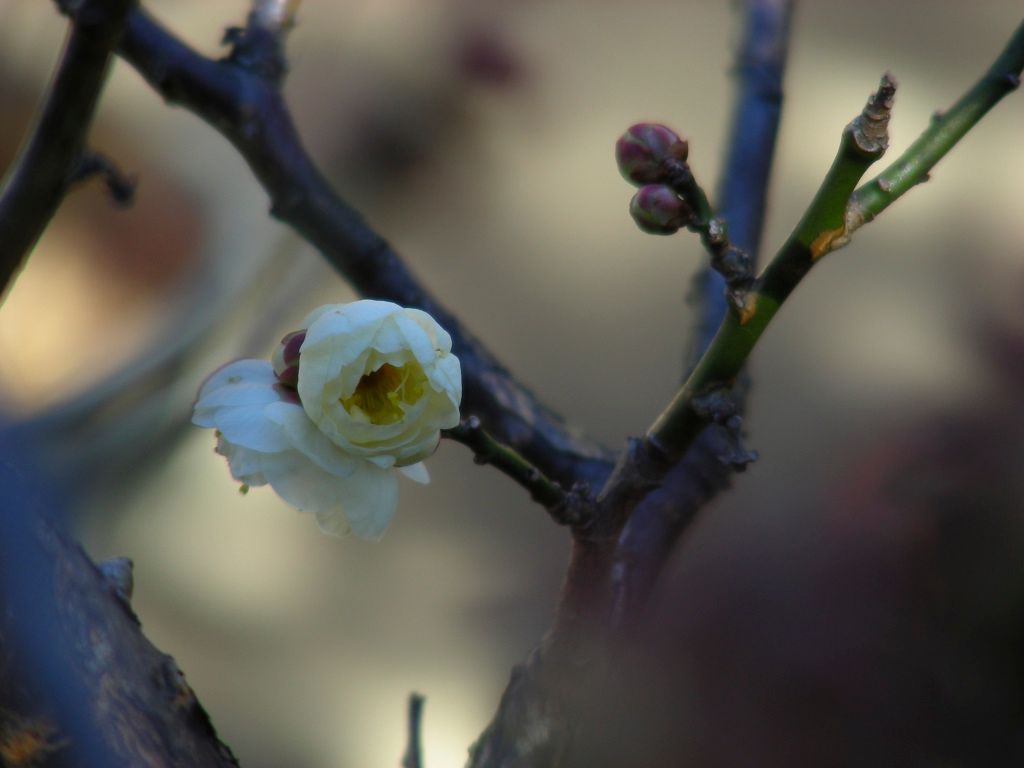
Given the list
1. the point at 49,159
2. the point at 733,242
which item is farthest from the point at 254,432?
the point at 733,242

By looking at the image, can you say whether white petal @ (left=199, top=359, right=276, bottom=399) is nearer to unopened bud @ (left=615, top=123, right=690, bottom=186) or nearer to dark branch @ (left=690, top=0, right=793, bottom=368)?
unopened bud @ (left=615, top=123, right=690, bottom=186)

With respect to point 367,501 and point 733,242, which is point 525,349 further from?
point 367,501

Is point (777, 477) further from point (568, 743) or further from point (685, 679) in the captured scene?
point (568, 743)

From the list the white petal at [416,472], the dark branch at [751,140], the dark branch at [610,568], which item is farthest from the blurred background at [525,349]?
the white petal at [416,472]

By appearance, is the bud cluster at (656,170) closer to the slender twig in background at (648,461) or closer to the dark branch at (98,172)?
the slender twig in background at (648,461)

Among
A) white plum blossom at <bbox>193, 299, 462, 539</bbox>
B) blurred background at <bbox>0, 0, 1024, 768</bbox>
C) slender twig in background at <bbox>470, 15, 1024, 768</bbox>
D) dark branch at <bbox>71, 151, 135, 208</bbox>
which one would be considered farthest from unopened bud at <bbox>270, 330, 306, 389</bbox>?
blurred background at <bbox>0, 0, 1024, 768</bbox>
